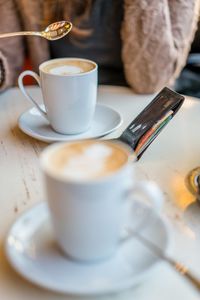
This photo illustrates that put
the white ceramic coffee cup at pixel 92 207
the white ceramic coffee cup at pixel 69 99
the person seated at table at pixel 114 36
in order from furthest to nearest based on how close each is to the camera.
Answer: the person seated at table at pixel 114 36 → the white ceramic coffee cup at pixel 69 99 → the white ceramic coffee cup at pixel 92 207

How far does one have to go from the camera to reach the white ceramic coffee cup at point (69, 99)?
2.64 ft

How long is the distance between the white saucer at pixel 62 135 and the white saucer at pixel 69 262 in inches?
11.4

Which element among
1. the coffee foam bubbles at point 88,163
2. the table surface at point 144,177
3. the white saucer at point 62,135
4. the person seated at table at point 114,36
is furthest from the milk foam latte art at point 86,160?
the person seated at table at point 114,36

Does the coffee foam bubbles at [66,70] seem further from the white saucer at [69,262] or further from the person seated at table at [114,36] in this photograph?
the white saucer at [69,262]

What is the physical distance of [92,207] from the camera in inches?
18.0

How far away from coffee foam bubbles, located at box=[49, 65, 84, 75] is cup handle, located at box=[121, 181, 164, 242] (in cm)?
39

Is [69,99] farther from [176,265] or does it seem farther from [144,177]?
[176,265]

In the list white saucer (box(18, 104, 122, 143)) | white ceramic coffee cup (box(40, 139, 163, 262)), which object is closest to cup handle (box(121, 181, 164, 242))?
white ceramic coffee cup (box(40, 139, 163, 262))

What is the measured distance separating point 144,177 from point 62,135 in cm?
21

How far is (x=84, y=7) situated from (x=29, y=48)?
0.18 m

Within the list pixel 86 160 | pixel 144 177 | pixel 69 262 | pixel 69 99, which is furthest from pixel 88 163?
pixel 69 99

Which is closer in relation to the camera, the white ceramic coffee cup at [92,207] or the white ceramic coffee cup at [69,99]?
the white ceramic coffee cup at [92,207]

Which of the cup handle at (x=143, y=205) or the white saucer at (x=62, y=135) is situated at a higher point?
the cup handle at (x=143, y=205)

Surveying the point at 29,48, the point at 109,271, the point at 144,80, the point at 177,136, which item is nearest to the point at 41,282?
the point at 109,271
